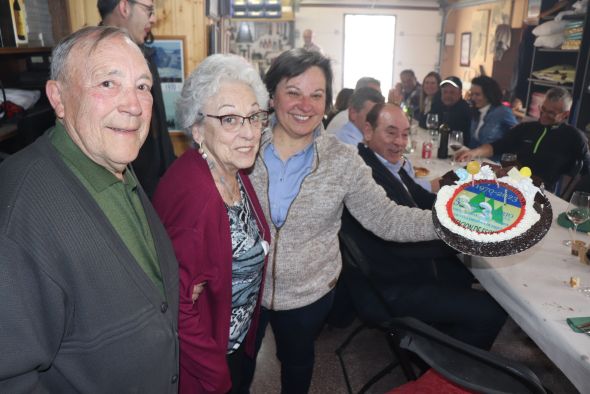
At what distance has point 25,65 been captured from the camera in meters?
3.02

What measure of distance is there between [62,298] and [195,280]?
48 centimetres

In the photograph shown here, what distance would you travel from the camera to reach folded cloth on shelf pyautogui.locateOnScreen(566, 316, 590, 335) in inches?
57.5

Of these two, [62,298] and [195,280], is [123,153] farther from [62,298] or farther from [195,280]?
[195,280]

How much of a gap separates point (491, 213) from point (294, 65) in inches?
33.6

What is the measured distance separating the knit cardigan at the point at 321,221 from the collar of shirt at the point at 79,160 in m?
0.74

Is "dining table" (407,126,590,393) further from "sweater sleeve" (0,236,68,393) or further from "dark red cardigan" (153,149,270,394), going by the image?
"sweater sleeve" (0,236,68,393)

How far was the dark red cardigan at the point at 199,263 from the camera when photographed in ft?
4.09

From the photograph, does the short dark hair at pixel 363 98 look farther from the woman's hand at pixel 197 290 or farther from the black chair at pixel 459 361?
the woman's hand at pixel 197 290

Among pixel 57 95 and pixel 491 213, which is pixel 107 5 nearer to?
pixel 57 95

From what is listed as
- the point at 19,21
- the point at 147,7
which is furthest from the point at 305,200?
the point at 19,21

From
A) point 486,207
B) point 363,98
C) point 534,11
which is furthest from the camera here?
point 534,11

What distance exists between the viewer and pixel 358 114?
3627 millimetres

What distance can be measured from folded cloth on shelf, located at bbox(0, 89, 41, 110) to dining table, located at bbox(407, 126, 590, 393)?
2462mm

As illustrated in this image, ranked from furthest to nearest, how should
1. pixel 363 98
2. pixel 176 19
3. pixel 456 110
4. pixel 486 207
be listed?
pixel 456 110, pixel 363 98, pixel 176 19, pixel 486 207
